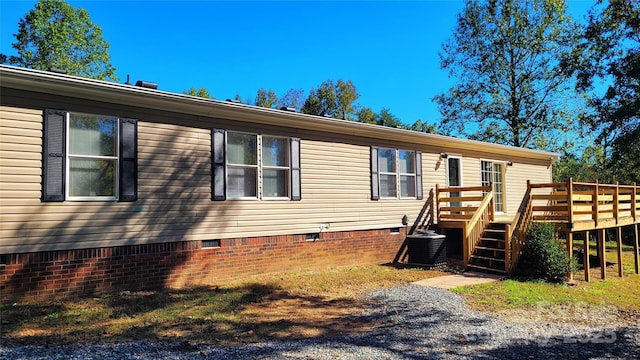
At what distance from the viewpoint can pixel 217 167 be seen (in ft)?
26.6

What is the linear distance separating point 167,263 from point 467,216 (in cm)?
778

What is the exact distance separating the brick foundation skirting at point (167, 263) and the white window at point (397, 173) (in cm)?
135

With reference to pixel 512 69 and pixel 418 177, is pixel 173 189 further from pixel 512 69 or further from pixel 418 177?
pixel 512 69

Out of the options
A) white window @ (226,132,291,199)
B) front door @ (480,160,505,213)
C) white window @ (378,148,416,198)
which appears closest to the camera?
white window @ (226,132,291,199)

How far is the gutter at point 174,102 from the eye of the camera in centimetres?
609

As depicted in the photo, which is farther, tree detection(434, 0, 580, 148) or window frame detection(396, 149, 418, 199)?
tree detection(434, 0, 580, 148)

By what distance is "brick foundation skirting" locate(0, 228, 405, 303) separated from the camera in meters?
6.13

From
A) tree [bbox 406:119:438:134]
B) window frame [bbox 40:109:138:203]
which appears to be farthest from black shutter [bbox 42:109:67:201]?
tree [bbox 406:119:438:134]

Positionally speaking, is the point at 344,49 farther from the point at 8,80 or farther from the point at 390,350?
the point at 390,350

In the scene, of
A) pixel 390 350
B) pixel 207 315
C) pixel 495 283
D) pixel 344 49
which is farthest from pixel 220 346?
pixel 344 49

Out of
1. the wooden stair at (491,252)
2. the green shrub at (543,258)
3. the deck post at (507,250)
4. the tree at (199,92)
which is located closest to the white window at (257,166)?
the wooden stair at (491,252)

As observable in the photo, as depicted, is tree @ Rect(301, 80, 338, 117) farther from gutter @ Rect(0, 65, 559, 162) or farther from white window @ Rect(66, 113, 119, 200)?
white window @ Rect(66, 113, 119, 200)

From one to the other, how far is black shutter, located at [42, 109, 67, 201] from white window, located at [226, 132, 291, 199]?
2833 millimetres

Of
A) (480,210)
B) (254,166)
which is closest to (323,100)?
(480,210)
